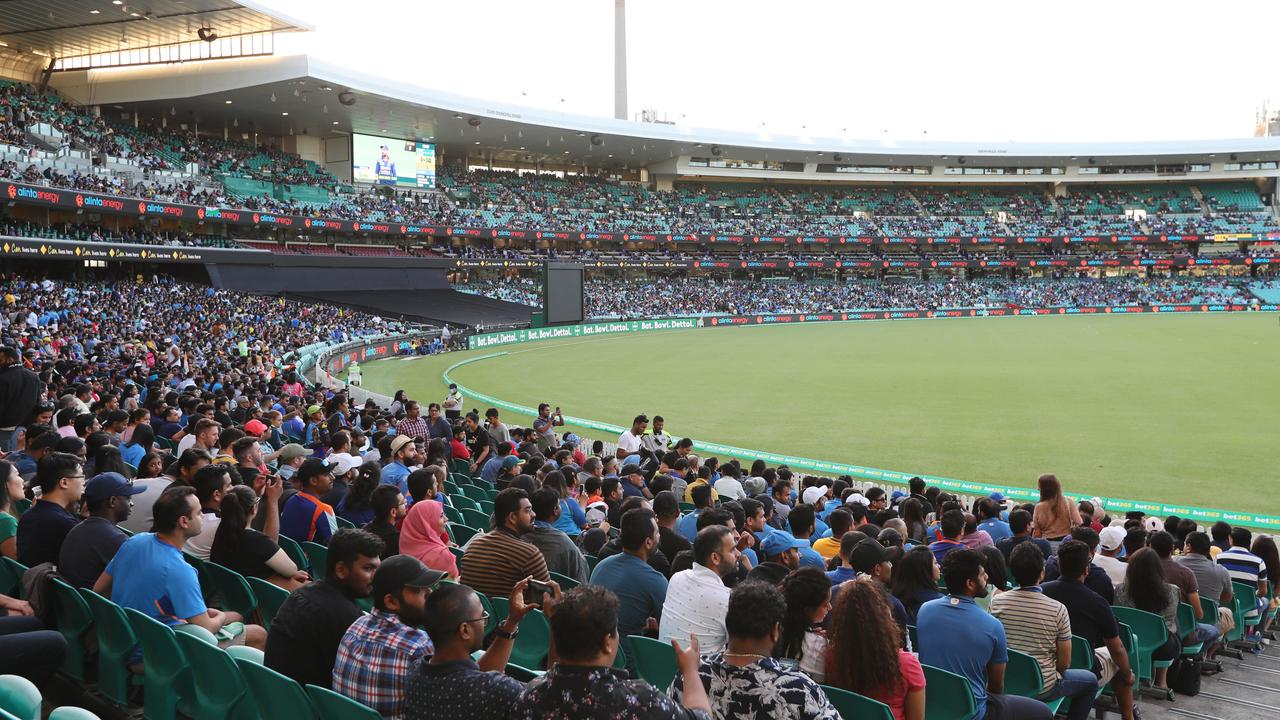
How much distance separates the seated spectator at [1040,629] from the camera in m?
5.43

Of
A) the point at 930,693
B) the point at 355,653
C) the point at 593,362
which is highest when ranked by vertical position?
the point at 355,653

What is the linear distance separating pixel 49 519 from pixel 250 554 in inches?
56.0

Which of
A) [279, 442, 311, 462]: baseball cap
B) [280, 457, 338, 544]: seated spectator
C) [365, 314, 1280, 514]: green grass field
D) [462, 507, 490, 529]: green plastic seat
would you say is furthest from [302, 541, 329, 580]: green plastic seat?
[365, 314, 1280, 514]: green grass field

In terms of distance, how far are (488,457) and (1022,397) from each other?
20.2 metres

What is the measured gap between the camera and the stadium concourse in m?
3.64

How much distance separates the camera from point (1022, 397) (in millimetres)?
28578

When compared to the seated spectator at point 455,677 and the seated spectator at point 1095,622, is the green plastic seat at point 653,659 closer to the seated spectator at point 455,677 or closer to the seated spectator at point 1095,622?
the seated spectator at point 455,677

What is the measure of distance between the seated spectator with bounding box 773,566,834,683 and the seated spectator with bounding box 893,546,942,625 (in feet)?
4.91

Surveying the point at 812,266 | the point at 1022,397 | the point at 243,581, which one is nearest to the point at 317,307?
the point at 1022,397

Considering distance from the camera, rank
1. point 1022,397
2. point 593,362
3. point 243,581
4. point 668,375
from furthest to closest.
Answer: point 593,362
point 668,375
point 1022,397
point 243,581

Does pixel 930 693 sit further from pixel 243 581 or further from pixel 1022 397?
pixel 1022 397

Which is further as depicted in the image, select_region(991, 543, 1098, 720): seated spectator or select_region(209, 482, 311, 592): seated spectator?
select_region(209, 482, 311, 592): seated spectator

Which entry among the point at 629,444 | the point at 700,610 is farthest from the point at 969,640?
the point at 629,444

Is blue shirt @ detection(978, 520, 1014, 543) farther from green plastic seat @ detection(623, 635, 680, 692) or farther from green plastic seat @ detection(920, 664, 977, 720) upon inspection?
green plastic seat @ detection(623, 635, 680, 692)
